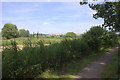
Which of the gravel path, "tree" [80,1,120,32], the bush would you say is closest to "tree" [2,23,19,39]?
the gravel path

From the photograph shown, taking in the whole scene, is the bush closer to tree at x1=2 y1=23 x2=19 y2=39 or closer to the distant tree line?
the distant tree line

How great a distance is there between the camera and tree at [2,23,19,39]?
388 cm

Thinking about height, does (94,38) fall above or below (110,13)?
below

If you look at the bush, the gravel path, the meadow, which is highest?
the bush

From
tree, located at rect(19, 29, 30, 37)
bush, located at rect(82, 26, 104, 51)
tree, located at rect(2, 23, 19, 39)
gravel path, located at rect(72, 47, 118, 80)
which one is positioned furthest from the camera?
bush, located at rect(82, 26, 104, 51)

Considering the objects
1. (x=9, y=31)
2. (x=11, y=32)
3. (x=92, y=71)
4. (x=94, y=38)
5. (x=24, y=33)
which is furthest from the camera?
(x=94, y=38)

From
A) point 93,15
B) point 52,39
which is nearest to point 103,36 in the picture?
point 93,15

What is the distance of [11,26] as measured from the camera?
4.05m

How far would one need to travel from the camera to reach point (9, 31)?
13.5 feet

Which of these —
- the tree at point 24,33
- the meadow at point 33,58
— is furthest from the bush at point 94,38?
the tree at point 24,33

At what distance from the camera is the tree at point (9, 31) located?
12.7ft

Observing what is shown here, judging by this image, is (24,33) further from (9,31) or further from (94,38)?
(94,38)

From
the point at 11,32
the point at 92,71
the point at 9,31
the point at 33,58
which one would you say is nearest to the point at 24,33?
the point at 11,32

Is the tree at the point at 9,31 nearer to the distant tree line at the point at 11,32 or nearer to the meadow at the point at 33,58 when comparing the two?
the distant tree line at the point at 11,32
